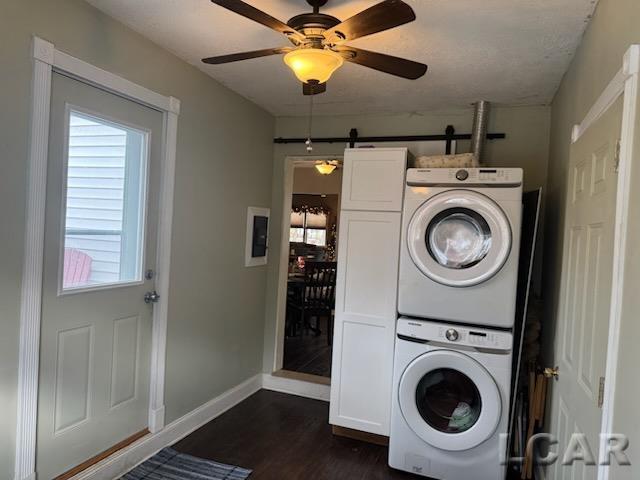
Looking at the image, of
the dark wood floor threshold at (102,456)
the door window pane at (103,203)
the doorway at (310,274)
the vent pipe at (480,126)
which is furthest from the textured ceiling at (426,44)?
the dark wood floor threshold at (102,456)

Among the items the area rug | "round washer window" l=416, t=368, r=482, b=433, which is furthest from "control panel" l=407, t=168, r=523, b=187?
the area rug

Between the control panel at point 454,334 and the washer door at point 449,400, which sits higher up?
the control panel at point 454,334

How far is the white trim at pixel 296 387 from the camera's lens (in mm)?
3793

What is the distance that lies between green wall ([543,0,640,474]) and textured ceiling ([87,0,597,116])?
0.15m

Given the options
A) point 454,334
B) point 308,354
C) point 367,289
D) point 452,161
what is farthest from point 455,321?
point 308,354

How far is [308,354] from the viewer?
15.8 feet

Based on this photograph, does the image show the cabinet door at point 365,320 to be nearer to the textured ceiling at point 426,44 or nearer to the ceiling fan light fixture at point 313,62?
the textured ceiling at point 426,44

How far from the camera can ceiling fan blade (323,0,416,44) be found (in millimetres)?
1454

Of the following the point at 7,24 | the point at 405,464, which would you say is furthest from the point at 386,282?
the point at 7,24

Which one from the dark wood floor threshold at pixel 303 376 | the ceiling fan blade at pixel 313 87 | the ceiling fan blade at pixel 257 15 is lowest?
the dark wood floor threshold at pixel 303 376

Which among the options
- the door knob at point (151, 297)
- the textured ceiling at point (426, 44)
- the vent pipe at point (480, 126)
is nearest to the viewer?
the textured ceiling at point (426, 44)

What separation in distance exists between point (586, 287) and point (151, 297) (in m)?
2.22

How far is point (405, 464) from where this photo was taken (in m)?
2.70

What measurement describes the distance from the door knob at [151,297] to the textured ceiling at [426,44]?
1446 mm
